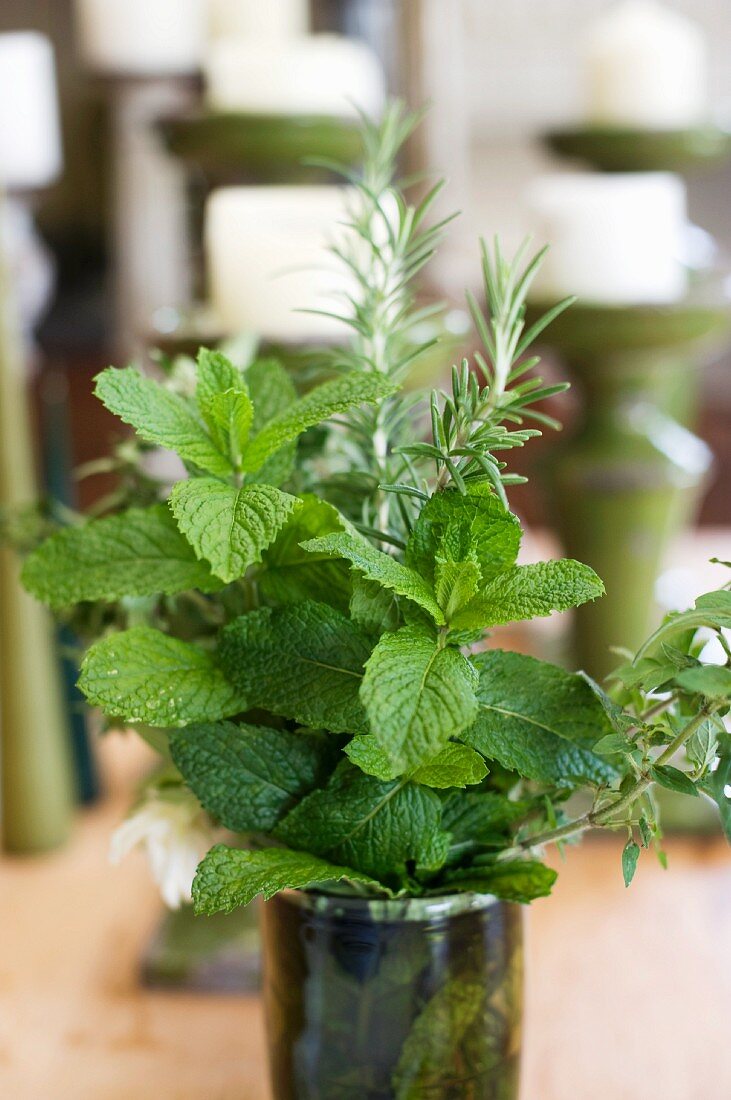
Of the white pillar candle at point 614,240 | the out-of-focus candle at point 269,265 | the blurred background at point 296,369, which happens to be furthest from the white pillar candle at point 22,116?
the white pillar candle at point 614,240

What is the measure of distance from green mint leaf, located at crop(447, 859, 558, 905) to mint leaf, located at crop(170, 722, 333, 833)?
4 cm

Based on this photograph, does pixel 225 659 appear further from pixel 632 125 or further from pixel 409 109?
pixel 409 109

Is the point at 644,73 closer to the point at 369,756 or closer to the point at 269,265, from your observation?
the point at 269,265

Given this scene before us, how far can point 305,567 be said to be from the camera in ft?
0.94

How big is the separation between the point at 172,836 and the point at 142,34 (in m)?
0.68

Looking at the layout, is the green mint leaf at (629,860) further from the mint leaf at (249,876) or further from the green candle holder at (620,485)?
the green candle holder at (620,485)

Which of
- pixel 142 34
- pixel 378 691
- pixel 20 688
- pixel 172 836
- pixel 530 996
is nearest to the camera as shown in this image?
pixel 378 691

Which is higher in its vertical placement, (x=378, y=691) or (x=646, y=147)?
(x=646, y=147)

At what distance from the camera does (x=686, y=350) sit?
2.15 feet

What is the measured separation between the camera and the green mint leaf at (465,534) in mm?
252

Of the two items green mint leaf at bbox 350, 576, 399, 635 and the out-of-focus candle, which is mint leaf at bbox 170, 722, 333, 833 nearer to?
green mint leaf at bbox 350, 576, 399, 635

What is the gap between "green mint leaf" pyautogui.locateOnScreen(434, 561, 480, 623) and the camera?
0.81 feet

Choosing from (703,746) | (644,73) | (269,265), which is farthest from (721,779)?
(644,73)

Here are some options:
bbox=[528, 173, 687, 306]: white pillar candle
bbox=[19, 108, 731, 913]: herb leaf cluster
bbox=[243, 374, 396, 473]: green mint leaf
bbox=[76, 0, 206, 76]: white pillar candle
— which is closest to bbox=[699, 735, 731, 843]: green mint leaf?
bbox=[19, 108, 731, 913]: herb leaf cluster
